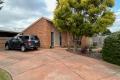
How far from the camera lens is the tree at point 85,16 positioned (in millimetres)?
26812

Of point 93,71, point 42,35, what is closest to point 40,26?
point 42,35

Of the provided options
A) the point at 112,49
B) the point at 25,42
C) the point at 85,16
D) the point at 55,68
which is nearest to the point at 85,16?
the point at 85,16

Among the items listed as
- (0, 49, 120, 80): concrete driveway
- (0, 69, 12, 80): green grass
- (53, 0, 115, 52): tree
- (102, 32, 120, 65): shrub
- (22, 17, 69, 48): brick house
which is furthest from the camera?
(22, 17, 69, 48): brick house

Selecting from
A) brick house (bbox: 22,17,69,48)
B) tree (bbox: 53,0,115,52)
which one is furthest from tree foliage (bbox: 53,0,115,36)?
brick house (bbox: 22,17,69,48)

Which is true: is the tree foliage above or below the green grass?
above

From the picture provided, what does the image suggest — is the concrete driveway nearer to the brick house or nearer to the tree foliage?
the tree foliage

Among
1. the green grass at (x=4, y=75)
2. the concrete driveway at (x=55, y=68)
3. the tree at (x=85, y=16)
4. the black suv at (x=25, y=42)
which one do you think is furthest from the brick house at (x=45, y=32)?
the green grass at (x=4, y=75)

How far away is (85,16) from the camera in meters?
27.5

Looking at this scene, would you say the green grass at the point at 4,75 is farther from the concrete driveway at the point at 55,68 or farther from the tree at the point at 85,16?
the tree at the point at 85,16

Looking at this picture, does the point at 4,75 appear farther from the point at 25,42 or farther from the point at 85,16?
the point at 85,16

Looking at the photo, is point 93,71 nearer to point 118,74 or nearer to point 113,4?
point 118,74

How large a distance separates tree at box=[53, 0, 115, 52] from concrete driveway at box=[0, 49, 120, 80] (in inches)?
183

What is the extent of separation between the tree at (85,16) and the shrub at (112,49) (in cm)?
349

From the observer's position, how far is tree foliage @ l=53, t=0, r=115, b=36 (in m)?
26.8
